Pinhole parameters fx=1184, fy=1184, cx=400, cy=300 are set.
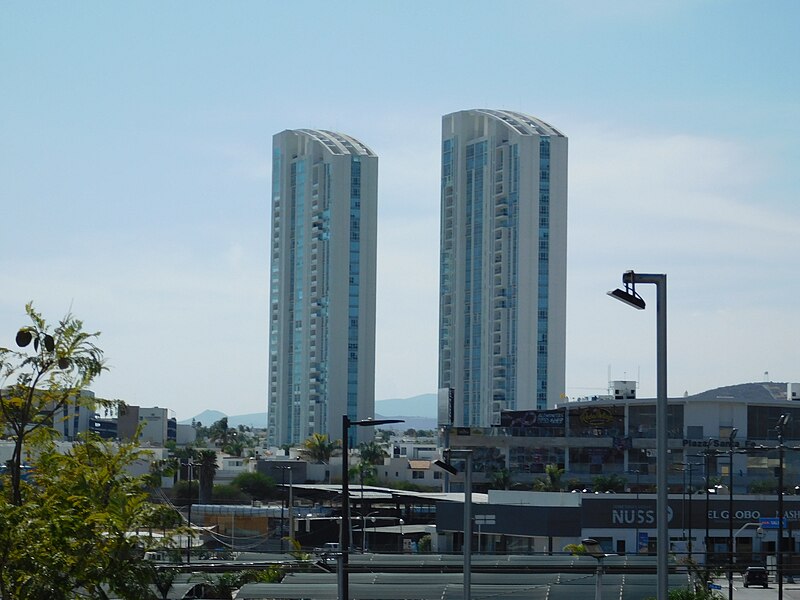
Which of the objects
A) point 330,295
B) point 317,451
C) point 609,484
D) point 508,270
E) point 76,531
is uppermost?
point 508,270

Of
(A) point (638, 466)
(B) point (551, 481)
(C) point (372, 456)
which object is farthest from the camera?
(C) point (372, 456)

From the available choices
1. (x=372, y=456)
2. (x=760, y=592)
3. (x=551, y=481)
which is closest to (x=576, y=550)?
(x=760, y=592)

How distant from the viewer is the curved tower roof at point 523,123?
172 metres

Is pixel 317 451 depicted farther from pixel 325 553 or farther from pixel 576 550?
pixel 325 553

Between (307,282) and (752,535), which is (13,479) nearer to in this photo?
(752,535)

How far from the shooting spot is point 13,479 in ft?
61.5

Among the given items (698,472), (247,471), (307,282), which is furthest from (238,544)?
(307,282)

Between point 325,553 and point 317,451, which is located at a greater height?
point 325,553

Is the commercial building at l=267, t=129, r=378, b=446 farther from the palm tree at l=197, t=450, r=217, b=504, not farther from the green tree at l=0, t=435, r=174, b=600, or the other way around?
the green tree at l=0, t=435, r=174, b=600

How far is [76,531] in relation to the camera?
17.4 metres

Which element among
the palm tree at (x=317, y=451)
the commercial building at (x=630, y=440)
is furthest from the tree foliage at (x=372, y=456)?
the commercial building at (x=630, y=440)

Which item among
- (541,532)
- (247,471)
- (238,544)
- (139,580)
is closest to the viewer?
(139,580)

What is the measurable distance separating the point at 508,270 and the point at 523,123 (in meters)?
22.3

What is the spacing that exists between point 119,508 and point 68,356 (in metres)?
2.63
